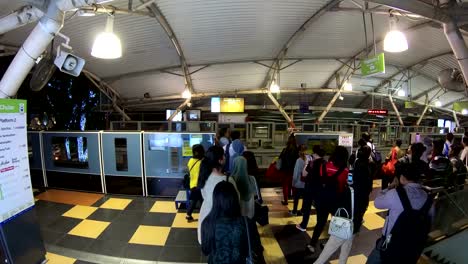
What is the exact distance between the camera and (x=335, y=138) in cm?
740

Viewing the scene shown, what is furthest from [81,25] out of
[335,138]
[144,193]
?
[335,138]

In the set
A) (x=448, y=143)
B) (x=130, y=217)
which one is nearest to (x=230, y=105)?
(x=448, y=143)

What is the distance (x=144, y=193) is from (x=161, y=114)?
12298 millimetres

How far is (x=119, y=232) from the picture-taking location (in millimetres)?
4098

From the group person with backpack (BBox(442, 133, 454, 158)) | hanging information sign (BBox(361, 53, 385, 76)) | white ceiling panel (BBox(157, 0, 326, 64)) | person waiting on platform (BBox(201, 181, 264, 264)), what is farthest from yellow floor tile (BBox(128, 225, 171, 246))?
person with backpack (BBox(442, 133, 454, 158))

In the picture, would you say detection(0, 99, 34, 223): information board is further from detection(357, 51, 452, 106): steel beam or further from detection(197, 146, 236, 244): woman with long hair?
detection(357, 51, 452, 106): steel beam

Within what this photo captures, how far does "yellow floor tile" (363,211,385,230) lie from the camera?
4.33 metres

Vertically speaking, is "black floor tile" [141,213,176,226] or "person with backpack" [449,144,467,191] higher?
"person with backpack" [449,144,467,191]

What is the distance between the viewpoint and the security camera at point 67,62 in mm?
3523

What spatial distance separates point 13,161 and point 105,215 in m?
2.36

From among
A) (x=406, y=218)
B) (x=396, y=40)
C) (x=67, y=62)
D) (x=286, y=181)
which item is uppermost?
(x=396, y=40)

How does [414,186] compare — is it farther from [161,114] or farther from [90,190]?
[161,114]

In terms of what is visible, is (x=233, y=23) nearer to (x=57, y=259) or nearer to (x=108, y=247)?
(x=108, y=247)

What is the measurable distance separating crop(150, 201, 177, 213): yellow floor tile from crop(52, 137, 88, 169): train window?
235cm
